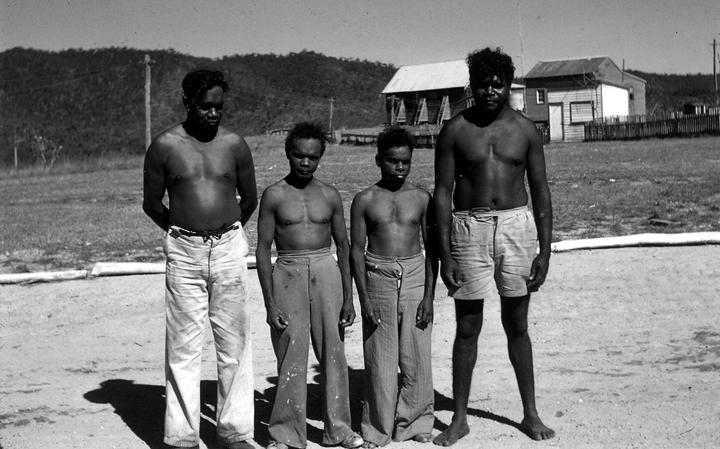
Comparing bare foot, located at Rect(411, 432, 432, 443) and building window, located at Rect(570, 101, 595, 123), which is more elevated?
building window, located at Rect(570, 101, 595, 123)

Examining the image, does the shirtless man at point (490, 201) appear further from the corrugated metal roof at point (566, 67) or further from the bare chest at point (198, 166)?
the corrugated metal roof at point (566, 67)

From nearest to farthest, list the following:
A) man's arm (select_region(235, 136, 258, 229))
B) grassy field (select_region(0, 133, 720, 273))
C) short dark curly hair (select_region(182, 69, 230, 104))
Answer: short dark curly hair (select_region(182, 69, 230, 104)) < man's arm (select_region(235, 136, 258, 229)) < grassy field (select_region(0, 133, 720, 273))

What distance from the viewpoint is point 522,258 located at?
4836mm

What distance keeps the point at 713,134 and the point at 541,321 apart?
29.9 meters

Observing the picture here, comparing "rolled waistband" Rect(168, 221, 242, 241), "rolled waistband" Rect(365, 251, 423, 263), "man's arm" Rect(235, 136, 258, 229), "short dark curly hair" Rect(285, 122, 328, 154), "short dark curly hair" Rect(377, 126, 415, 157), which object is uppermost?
"short dark curly hair" Rect(285, 122, 328, 154)

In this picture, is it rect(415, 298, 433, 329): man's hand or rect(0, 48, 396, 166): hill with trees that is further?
rect(0, 48, 396, 166): hill with trees

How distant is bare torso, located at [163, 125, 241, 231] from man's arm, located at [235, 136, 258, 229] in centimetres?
9

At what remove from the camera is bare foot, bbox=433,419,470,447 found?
4.79 m

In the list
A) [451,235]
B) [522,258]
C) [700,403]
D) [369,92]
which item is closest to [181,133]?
[451,235]

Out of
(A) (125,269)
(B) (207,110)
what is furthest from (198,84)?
(A) (125,269)

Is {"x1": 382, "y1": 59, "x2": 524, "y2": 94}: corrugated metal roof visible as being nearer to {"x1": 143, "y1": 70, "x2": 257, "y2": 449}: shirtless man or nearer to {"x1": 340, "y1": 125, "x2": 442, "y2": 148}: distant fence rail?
{"x1": 340, "y1": 125, "x2": 442, "y2": 148}: distant fence rail

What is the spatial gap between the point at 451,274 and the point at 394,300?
1.13 ft

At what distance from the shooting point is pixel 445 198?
189 inches

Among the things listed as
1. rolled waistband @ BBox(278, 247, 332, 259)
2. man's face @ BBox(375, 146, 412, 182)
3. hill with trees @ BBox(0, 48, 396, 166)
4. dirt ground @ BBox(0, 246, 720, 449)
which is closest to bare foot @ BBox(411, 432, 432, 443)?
dirt ground @ BBox(0, 246, 720, 449)
